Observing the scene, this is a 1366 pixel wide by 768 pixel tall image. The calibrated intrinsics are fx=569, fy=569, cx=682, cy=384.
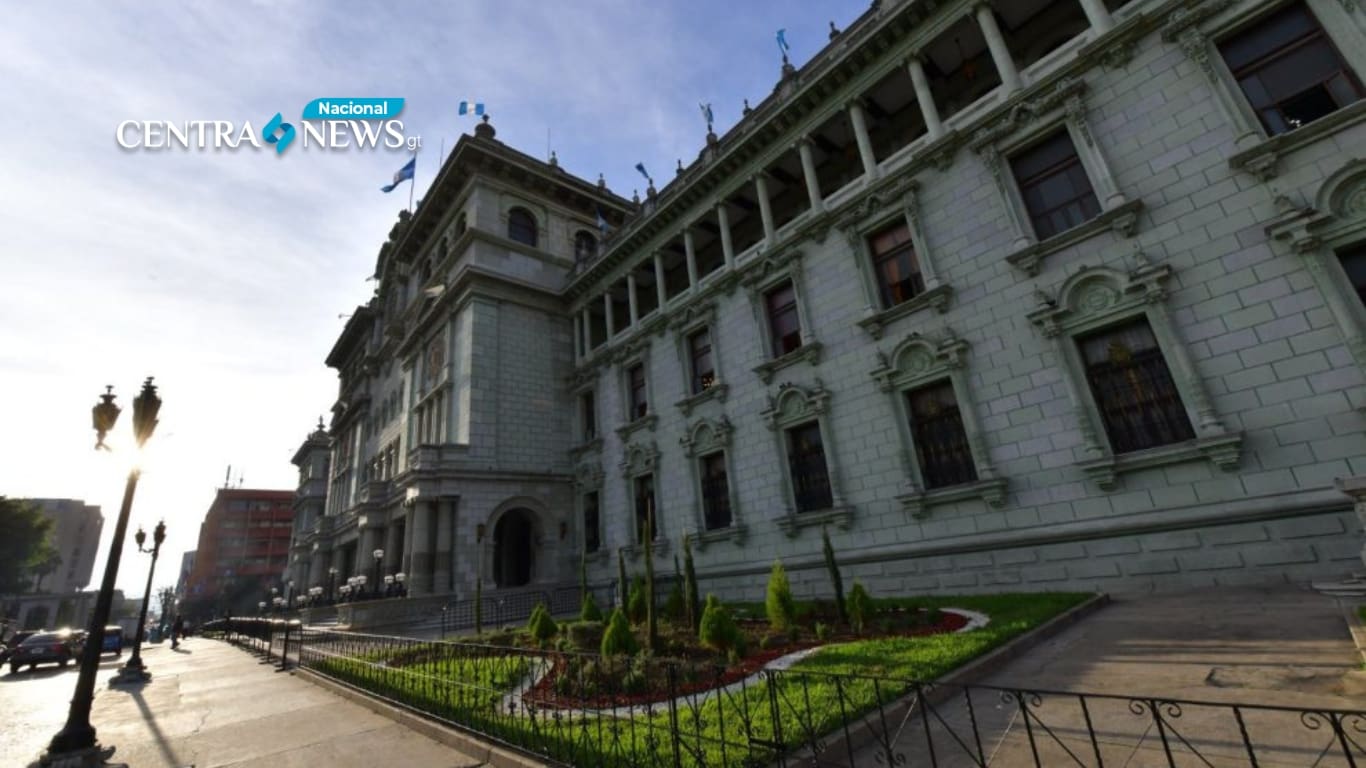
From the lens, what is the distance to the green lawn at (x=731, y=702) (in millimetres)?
4586

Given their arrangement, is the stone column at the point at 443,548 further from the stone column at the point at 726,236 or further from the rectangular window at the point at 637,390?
the stone column at the point at 726,236

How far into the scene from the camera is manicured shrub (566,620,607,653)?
9.98 m

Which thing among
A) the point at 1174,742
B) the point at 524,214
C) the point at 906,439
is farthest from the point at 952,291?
the point at 524,214

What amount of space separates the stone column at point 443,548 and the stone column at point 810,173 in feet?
54.4

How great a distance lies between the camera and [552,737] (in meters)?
5.45

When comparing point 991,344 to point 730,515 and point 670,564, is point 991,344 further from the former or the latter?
point 670,564

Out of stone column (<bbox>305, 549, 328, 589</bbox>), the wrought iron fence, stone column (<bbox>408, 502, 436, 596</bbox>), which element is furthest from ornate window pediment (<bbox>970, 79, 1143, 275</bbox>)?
stone column (<bbox>305, 549, 328, 589</bbox>)

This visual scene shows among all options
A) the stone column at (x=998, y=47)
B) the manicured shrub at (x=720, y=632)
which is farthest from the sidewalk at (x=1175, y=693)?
the stone column at (x=998, y=47)

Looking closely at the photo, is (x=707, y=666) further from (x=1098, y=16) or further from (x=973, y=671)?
(x=1098, y=16)

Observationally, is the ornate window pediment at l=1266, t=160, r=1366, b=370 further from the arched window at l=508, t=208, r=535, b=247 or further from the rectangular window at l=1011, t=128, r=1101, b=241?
the arched window at l=508, t=208, r=535, b=247

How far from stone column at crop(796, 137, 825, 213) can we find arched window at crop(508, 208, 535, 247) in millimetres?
14893

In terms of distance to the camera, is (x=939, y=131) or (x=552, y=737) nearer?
(x=552, y=737)

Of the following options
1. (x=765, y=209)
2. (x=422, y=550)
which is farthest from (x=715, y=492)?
(x=422, y=550)

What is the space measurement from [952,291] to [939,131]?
420 cm
